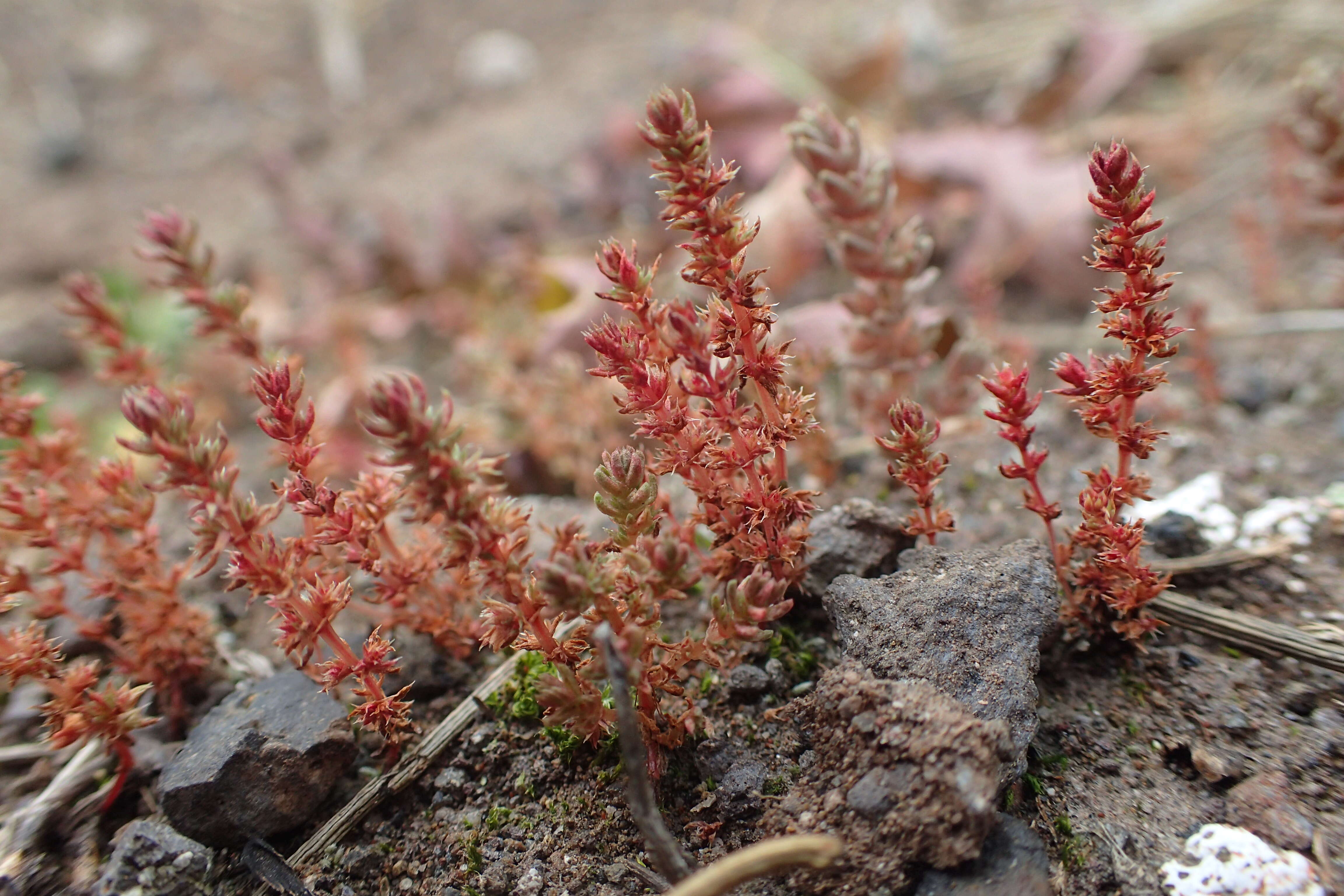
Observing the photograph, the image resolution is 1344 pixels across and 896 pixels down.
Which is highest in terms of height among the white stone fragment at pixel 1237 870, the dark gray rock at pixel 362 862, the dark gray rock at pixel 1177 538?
the dark gray rock at pixel 1177 538

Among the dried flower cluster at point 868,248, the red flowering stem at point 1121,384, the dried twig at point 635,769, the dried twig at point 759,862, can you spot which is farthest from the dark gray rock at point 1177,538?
the dried twig at point 635,769

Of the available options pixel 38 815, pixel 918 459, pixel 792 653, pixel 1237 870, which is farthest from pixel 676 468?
pixel 38 815

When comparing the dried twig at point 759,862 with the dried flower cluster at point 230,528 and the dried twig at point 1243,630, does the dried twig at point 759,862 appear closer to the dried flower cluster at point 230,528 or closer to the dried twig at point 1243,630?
the dried flower cluster at point 230,528

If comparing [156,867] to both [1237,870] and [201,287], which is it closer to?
[201,287]

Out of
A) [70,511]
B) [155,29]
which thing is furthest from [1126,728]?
[155,29]

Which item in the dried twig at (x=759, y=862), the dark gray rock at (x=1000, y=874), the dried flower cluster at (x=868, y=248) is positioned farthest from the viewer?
the dried flower cluster at (x=868, y=248)

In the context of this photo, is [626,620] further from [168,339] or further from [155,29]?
[155,29]
